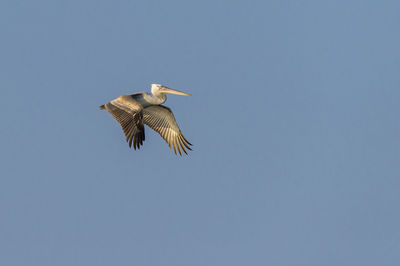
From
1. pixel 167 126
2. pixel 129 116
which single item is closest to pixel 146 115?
pixel 167 126

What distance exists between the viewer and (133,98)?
105 ft

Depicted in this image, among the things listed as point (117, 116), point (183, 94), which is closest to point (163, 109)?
point (183, 94)

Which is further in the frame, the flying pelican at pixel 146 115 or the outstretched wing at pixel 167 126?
the outstretched wing at pixel 167 126

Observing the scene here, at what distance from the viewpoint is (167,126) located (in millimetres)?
34688

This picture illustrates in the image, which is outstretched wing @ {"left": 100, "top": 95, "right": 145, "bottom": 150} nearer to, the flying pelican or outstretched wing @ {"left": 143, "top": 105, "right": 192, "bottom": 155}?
the flying pelican

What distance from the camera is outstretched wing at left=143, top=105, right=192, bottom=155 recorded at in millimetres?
34344

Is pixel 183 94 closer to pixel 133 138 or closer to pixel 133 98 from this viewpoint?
pixel 133 98

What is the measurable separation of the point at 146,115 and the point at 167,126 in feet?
3.61

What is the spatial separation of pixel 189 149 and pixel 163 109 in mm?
2186

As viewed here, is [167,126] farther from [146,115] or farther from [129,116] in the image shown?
[129,116]

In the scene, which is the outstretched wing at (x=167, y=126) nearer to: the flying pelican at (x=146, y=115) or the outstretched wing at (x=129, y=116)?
the flying pelican at (x=146, y=115)

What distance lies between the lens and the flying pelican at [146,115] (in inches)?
1177

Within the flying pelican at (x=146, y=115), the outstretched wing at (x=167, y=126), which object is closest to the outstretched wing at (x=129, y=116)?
the flying pelican at (x=146, y=115)

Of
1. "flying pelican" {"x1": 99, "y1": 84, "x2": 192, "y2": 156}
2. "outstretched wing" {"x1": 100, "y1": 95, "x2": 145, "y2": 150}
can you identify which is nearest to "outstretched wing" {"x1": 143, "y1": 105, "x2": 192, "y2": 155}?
"flying pelican" {"x1": 99, "y1": 84, "x2": 192, "y2": 156}
